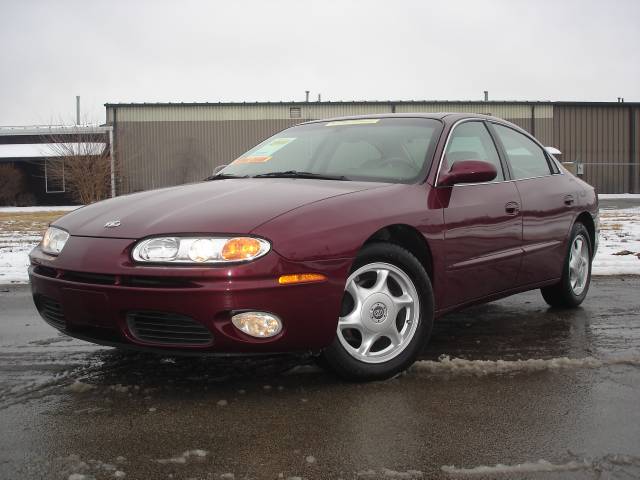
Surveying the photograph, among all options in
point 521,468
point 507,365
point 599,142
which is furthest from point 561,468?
point 599,142

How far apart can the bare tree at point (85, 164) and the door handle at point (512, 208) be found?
23135 millimetres

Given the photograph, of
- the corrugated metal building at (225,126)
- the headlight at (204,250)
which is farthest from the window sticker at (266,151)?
the corrugated metal building at (225,126)

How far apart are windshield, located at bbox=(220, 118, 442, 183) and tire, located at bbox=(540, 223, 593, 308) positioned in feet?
5.27

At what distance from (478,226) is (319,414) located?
1607 millimetres

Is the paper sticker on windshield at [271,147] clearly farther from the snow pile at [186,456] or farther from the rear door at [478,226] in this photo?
the snow pile at [186,456]

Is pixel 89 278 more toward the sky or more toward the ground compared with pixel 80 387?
more toward the sky

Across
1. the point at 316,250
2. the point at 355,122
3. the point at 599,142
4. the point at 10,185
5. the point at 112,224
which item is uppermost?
the point at 599,142

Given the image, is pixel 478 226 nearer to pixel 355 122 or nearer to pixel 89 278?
pixel 355 122

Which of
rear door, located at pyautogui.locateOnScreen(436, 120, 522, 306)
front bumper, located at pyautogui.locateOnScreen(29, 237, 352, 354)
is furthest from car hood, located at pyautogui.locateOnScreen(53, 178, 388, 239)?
rear door, located at pyautogui.locateOnScreen(436, 120, 522, 306)

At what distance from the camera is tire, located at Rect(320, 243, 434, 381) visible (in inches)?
126

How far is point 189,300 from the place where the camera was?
283 cm

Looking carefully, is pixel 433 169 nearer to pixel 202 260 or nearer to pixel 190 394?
pixel 202 260

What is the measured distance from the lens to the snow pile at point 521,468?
225cm

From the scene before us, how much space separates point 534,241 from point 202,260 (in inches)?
96.5
